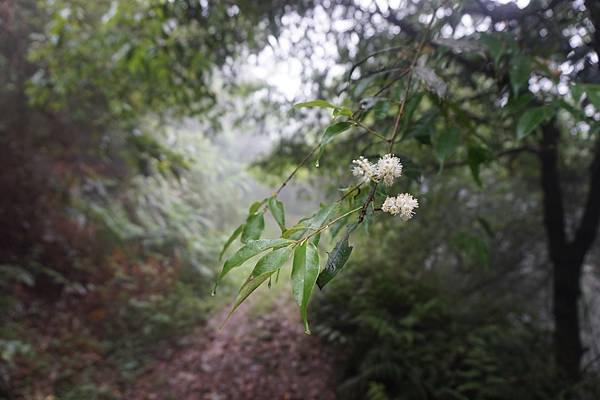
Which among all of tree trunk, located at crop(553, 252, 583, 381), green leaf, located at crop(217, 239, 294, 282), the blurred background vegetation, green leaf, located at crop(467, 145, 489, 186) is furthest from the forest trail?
green leaf, located at crop(217, 239, 294, 282)

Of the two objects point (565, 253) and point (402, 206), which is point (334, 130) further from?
point (565, 253)

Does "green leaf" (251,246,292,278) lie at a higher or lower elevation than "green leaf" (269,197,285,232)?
lower

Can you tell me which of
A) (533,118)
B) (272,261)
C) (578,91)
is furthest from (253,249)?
(578,91)

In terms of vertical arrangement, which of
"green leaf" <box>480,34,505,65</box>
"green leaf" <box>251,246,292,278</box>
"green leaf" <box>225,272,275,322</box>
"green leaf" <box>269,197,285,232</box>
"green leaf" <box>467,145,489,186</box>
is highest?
"green leaf" <box>480,34,505,65</box>

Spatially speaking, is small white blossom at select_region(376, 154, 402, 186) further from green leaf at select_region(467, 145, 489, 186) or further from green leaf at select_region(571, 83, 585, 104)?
green leaf at select_region(571, 83, 585, 104)

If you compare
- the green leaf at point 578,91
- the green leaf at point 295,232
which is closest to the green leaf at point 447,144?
the green leaf at point 578,91

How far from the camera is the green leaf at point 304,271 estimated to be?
0.60 m

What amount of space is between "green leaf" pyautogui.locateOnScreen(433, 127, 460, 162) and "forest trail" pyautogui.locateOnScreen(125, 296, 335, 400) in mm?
3132

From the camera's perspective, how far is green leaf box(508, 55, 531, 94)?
3.83 feet

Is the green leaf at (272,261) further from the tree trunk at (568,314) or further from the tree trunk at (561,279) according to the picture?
the tree trunk at (568,314)

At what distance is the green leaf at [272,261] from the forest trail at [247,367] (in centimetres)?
340

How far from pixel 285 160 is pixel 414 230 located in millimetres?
1993

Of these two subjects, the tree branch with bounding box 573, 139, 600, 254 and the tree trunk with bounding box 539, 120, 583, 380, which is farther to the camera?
the tree trunk with bounding box 539, 120, 583, 380

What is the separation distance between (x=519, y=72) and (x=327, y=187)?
96.9 inches
